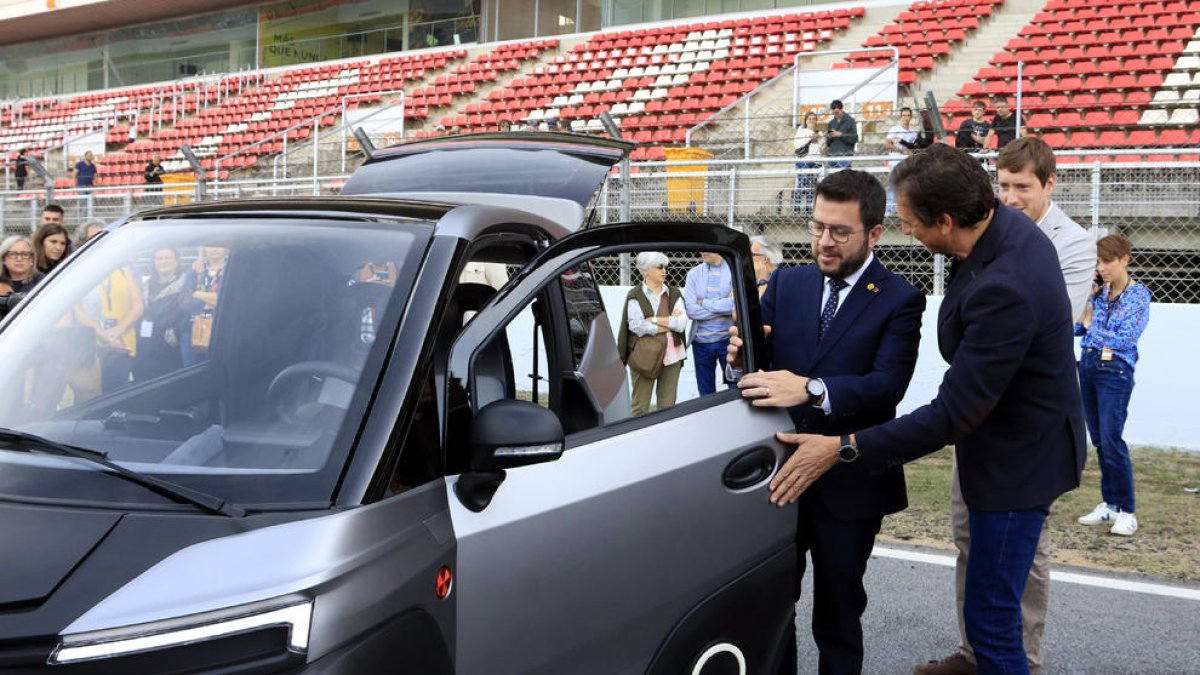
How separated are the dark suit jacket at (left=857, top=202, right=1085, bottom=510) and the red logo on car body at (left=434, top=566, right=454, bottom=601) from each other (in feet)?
4.73

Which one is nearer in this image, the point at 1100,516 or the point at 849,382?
the point at 849,382

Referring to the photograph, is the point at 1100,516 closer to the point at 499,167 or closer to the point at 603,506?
the point at 499,167

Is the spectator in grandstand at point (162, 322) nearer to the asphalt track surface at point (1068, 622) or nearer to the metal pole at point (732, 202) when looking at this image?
the asphalt track surface at point (1068, 622)

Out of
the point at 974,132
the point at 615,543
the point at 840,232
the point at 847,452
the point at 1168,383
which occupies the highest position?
the point at 974,132

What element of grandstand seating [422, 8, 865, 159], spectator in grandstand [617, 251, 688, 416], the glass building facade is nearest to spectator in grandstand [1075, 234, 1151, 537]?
spectator in grandstand [617, 251, 688, 416]

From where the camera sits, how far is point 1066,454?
3246 millimetres

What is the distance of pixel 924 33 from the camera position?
20828mm

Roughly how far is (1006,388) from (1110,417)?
154 inches

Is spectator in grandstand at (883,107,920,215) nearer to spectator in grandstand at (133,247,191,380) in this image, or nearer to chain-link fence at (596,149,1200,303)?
chain-link fence at (596,149,1200,303)

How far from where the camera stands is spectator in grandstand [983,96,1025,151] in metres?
13.8

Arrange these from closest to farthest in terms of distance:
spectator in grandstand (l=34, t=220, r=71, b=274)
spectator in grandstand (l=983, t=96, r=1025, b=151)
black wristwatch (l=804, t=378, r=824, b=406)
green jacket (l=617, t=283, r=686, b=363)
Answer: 1. black wristwatch (l=804, t=378, r=824, b=406)
2. green jacket (l=617, t=283, r=686, b=363)
3. spectator in grandstand (l=34, t=220, r=71, b=274)
4. spectator in grandstand (l=983, t=96, r=1025, b=151)

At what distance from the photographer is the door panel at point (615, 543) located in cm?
243

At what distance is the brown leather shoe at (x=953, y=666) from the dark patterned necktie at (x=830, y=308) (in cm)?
137

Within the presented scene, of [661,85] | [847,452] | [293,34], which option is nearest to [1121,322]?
[847,452]
